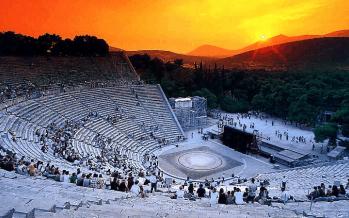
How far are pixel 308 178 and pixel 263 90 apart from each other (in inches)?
1251

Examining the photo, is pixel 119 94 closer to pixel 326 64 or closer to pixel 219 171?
pixel 219 171

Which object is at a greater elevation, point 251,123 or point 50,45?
point 50,45

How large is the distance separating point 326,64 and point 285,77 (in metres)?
29.9

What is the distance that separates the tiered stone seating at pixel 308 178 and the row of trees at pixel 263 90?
44.1 ft

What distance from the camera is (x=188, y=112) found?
41219 mm

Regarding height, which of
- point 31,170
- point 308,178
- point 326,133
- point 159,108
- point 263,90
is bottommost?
point 308,178

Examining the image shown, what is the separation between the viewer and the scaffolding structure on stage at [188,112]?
40.9m

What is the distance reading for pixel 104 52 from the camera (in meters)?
53.9

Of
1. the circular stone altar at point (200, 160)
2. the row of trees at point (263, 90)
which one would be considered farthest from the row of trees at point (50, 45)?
the circular stone altar at point (200, 160)

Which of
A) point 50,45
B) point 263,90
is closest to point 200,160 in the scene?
point 263,90

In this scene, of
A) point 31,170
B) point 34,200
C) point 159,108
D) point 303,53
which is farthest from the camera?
point 303,53

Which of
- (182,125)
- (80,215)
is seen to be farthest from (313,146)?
(80,215)

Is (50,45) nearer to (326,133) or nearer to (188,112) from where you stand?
(188,112)

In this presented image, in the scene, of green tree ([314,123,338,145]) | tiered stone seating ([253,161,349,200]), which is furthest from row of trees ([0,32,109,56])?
tiered stone seating ([253,161,349,200])
